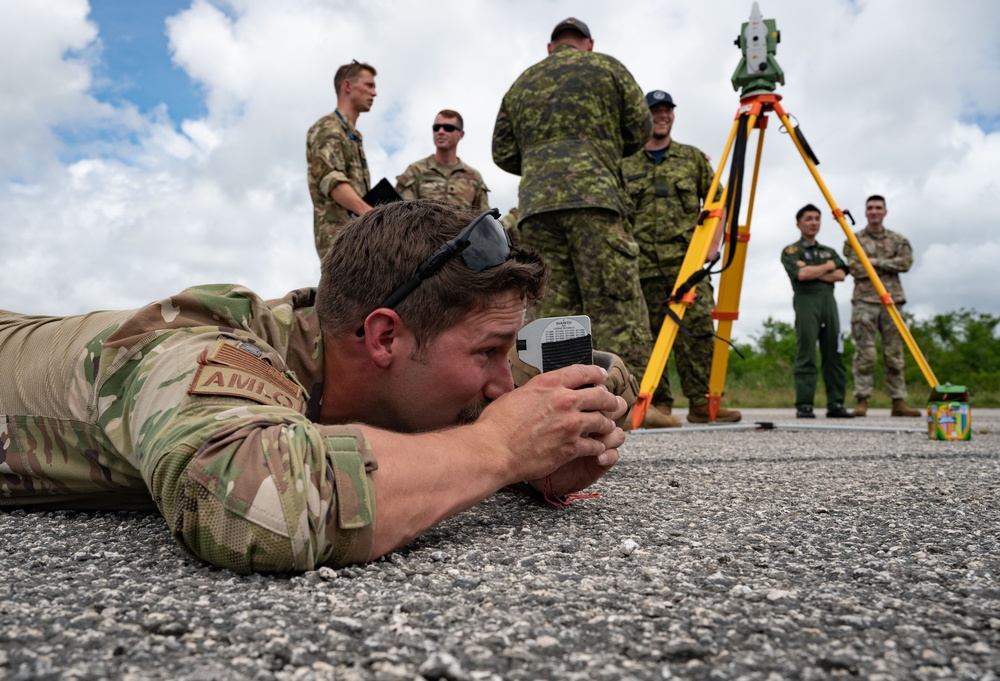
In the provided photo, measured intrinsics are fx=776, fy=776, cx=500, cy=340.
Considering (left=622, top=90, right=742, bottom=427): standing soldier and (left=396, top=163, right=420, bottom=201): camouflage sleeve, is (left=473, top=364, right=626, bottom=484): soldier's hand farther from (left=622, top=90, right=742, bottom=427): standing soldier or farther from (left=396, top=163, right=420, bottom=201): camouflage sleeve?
(left=396, top=163, right=420, bottom=201): camouflage sleeve

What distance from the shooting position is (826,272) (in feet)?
26.8

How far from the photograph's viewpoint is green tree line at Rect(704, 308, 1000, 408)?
14148 millimetres

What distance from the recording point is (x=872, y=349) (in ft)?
29.2

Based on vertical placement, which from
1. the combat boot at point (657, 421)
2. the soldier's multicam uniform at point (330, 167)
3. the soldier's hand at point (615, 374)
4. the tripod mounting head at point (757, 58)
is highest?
the tripod mounting head at point (757, 58)

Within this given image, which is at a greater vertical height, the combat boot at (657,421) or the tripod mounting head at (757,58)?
the tripod mounting head at (757,58)

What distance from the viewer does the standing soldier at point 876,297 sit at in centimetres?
864

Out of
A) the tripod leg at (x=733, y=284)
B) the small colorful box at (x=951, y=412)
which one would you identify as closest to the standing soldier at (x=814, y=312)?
the tripod leg at (x=733, y=284)

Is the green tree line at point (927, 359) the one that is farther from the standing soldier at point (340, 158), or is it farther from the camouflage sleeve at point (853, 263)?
the standing soldier at point (340, 158)

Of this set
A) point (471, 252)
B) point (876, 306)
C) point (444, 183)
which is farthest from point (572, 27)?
point (876, 306)

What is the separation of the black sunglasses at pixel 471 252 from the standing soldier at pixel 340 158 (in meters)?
2.83

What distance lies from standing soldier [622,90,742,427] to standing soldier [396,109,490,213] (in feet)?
4.47

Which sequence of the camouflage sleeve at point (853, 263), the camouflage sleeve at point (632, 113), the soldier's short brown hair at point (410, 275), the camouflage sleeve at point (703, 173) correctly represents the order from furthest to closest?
the camouflage sleeve at point (853, 263) → the camouflage sleeve at point (703, 173) → the camouflage sleeve at point (632, 113) → the soldier's short brown hair at point (410, 275)

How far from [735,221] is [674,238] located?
1.70m

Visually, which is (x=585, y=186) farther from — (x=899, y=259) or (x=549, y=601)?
(x=899, y=259)
